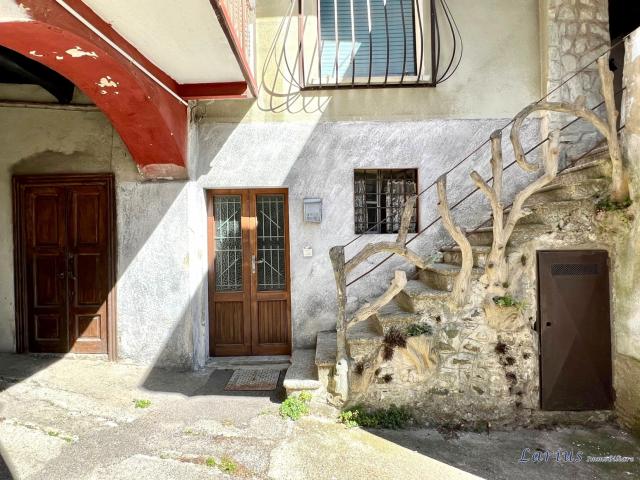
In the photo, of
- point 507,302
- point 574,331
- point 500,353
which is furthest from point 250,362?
point 574,331

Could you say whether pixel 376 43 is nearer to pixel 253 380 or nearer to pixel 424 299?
pixel 424 299

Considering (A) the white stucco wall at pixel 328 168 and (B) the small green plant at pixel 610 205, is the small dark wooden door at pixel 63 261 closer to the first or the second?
(A) the white stucco wall at pixel 328 168

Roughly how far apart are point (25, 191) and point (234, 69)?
3.16 m

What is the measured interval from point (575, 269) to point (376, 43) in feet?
12.1

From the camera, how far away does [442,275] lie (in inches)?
150

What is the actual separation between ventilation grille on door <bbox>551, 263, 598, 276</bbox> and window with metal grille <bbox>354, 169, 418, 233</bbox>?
182 cm

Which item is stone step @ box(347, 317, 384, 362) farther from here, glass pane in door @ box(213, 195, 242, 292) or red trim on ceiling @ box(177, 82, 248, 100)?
red trim on ceiling @ box(177, 82, 248, 100)

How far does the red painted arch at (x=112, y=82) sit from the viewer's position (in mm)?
2604

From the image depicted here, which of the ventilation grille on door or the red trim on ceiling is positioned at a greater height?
the red trim on ceiling

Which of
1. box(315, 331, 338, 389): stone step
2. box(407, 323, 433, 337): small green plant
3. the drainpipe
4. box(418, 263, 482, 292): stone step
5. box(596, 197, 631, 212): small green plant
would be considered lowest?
box(315, 331, 338, 389): stone step

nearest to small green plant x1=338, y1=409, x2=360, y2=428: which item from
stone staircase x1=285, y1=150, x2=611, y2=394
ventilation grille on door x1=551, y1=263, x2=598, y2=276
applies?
stone staircase x1=285, y1=150, x2=611, y2=394

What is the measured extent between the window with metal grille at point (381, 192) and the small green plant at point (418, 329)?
5.02 ft

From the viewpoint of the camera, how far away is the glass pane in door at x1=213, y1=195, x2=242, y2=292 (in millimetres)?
4938

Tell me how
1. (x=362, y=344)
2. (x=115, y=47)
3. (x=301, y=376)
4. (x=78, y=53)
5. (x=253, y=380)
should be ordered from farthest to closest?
(x=253, y=380)
(x=301, y=376)
(x=362, y=344)
(x=115, y=47)
(x=78, y=53)
